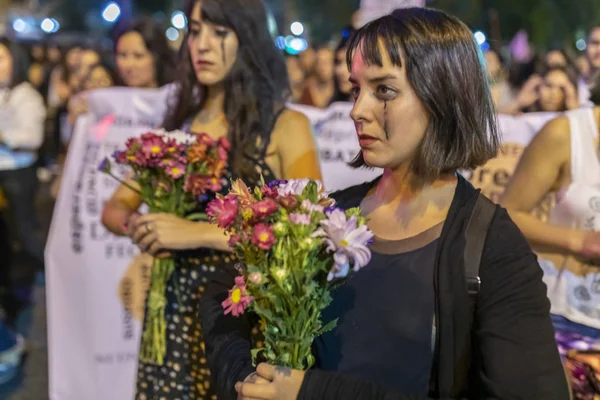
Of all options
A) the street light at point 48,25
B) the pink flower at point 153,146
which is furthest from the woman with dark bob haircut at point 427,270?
the street light at point 48,25

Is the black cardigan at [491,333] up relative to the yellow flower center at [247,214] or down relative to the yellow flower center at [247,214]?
down

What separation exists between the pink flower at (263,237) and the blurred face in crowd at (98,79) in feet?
15.9

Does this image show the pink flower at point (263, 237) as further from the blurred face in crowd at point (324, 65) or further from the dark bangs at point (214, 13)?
the blurred face in crowd at point (324, 65)

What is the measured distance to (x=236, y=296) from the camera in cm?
139

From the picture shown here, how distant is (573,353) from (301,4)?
22024 millimetres

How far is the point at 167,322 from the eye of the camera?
7.80 ft

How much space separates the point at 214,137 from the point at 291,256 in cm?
130

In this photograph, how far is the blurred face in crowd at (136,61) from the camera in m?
4.31

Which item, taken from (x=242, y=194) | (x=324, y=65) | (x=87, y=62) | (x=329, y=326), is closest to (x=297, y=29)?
(x=324, y=65)

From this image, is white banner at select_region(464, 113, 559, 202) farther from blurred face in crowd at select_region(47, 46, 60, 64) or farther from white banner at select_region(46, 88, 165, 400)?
blurred face in crowd at select_region(47, 46, 60, 64)

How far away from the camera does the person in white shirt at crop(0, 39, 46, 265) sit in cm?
598

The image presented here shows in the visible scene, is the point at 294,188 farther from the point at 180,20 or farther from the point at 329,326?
the point at 180,20

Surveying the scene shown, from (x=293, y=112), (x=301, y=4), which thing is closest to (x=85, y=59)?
(x=293, y=112)

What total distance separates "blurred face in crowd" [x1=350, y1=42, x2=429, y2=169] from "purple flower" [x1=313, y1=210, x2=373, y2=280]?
0.25 m
